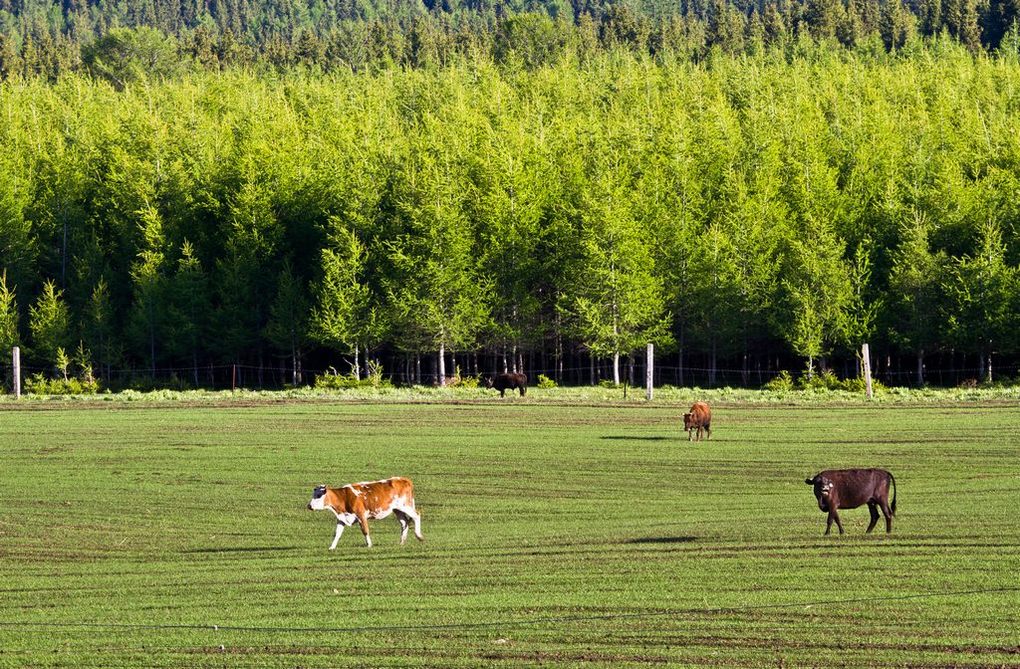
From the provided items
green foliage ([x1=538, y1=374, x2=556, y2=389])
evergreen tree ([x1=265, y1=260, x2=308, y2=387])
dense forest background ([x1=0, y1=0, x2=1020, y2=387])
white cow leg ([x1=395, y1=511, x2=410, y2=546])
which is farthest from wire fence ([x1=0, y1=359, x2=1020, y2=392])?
white cow leg ([x1=395, y1=511, x2=410, y2=546])

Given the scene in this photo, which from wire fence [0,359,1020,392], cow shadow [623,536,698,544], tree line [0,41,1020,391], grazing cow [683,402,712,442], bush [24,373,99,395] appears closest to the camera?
cow shadow [623,536,698,544]

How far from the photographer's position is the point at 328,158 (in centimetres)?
9112

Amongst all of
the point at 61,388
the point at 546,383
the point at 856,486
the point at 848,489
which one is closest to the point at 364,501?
the point at 848,489

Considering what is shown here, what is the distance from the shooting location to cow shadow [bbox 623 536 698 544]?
24297 millimetres

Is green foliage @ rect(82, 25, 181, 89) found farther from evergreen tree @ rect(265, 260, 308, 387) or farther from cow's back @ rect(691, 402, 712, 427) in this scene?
cow's back @ rect(691, 402, 712, 427)

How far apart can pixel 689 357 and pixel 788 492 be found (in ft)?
179

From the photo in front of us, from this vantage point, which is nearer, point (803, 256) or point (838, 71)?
point (803, 256)

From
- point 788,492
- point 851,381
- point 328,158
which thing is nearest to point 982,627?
point 788,492

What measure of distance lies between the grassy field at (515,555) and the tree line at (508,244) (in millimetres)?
34380

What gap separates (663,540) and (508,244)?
5959 centimetres

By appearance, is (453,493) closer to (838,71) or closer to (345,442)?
(345,442)

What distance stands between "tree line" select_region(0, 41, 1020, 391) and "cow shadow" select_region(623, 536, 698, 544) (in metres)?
52.7

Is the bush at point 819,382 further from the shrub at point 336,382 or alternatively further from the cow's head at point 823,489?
the cow's head at point 823,489

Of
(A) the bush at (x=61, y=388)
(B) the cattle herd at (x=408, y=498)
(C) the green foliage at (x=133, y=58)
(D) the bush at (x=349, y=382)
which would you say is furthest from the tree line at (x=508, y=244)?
(C) the green foliage at (x=133, y=58)
